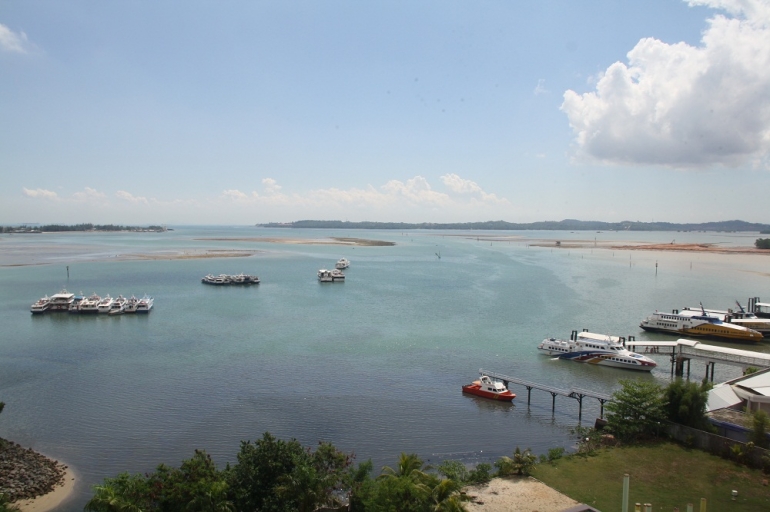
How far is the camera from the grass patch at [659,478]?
13.7m

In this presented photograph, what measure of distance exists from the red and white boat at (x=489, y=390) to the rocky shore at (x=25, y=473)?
15.5 metres

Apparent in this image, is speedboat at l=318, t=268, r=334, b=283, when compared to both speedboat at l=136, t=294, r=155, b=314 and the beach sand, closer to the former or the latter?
speedboat at l=136, t=294, r=155, b=314

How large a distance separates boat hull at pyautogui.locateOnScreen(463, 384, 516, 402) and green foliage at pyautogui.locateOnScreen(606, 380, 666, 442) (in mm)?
5035

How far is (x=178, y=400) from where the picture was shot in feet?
72.6

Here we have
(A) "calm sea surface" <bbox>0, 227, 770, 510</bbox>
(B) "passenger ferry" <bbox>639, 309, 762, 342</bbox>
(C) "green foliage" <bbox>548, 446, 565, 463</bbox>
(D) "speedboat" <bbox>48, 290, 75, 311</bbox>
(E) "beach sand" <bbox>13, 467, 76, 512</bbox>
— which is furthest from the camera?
(D) "speedboat" <bbox>48, 290, 75, 311</bbox>

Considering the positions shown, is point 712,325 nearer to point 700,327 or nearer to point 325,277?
point 700,327

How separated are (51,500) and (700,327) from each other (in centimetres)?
3700

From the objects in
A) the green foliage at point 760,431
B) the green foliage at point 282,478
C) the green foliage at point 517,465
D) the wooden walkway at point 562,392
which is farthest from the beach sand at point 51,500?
the green foliage at point 760,431

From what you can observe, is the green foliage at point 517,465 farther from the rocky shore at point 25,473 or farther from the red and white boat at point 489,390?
the rocky shore at point 25,473

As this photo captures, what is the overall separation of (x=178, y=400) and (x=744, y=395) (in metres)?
22.1

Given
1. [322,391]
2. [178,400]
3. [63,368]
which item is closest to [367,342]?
[322,391]

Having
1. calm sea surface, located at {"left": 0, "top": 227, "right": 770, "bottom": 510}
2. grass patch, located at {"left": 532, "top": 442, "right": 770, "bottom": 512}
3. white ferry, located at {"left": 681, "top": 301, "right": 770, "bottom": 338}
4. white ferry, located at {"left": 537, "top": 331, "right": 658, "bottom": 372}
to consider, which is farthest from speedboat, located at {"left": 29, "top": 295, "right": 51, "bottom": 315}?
white ferry, located at {"left": 681, "top": 301, "right": 770, "bottom": 338}

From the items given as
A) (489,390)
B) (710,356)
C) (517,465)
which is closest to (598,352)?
(710,356)

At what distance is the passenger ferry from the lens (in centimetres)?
3441
